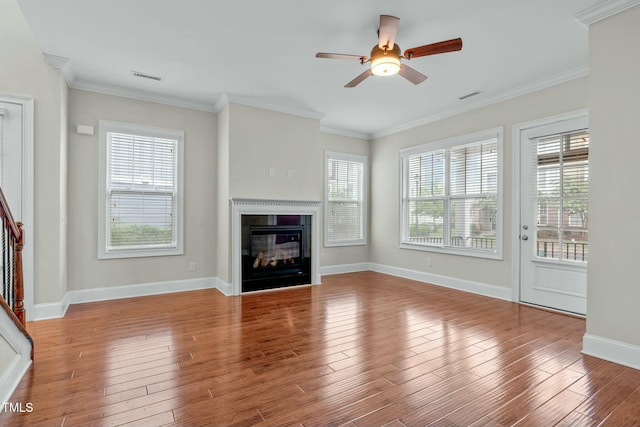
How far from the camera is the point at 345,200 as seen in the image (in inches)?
255

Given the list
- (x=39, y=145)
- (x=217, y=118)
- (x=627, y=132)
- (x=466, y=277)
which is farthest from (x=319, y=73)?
(x=466, y=277)

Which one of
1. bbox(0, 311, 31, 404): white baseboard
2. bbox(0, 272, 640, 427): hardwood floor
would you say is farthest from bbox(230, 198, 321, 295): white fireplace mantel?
bbox(0, 311, 31, 404): white baseboard

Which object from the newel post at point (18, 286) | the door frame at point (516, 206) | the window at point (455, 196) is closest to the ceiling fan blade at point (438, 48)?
the door frame at point (516, 206)

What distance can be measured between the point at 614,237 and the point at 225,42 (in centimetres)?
378

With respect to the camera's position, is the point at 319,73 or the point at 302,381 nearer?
the point at 302,381

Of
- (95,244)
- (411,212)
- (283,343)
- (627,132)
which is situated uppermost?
(627,132)

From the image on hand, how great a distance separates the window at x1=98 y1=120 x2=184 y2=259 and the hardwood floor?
92 cm

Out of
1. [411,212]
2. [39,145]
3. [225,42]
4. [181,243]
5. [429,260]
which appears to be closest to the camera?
[225,42]

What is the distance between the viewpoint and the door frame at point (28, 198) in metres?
3.44

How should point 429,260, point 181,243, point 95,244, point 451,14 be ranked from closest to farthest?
point 451,14, point 95,244, point 181,243, point 429,260

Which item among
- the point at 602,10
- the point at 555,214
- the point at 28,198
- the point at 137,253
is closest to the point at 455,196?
the point at 555,214

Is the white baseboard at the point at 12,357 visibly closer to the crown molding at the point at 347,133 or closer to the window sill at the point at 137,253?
the window sill at the point at 137,253

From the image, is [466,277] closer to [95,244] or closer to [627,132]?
[627,132]

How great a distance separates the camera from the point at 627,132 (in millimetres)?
2535
